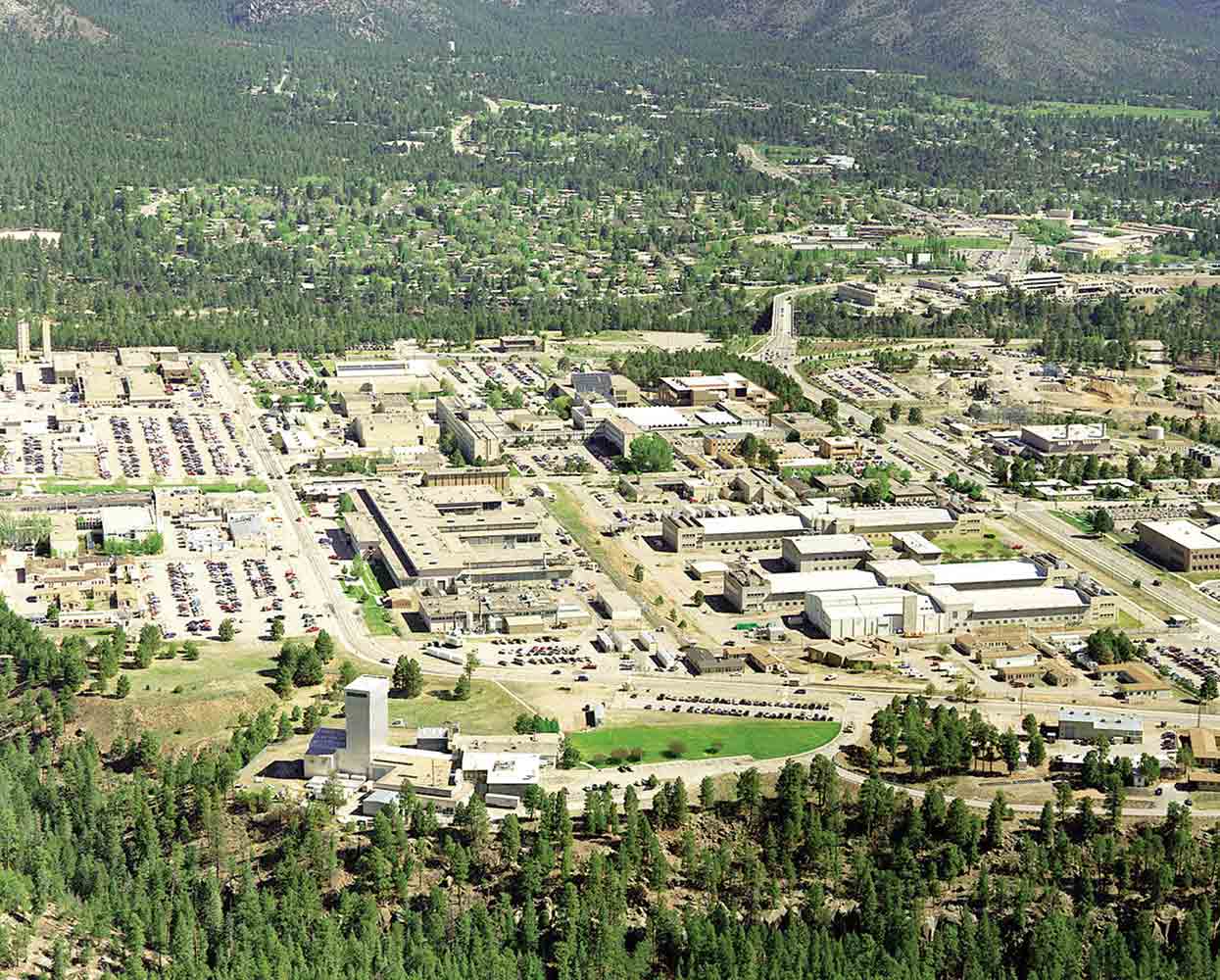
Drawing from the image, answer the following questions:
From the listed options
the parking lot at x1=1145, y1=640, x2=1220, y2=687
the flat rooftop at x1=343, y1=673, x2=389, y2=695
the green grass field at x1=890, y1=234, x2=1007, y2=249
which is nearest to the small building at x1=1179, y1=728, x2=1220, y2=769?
the parking lot at x1=1145, y1=640, x2=1220, y2=687

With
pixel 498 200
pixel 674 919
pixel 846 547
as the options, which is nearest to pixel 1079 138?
→ pixel 498 200

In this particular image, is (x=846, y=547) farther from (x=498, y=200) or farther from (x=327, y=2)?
(x=327, y=2)

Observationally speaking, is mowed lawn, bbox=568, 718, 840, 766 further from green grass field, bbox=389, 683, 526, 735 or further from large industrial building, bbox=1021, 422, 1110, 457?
large industrial building, bbox=1021, 422, 1110, 457

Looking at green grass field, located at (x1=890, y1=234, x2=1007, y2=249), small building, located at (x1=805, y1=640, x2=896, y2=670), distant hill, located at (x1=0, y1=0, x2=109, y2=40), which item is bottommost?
small building, located at (x1=805, y1=640, x2=896, y2=670)

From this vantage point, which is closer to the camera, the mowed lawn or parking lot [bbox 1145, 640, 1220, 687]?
the mowed lawn

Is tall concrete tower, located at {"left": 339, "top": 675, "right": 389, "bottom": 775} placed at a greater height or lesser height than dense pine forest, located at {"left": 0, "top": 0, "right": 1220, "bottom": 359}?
lesser

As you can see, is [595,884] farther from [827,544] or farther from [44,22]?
[44,22]
